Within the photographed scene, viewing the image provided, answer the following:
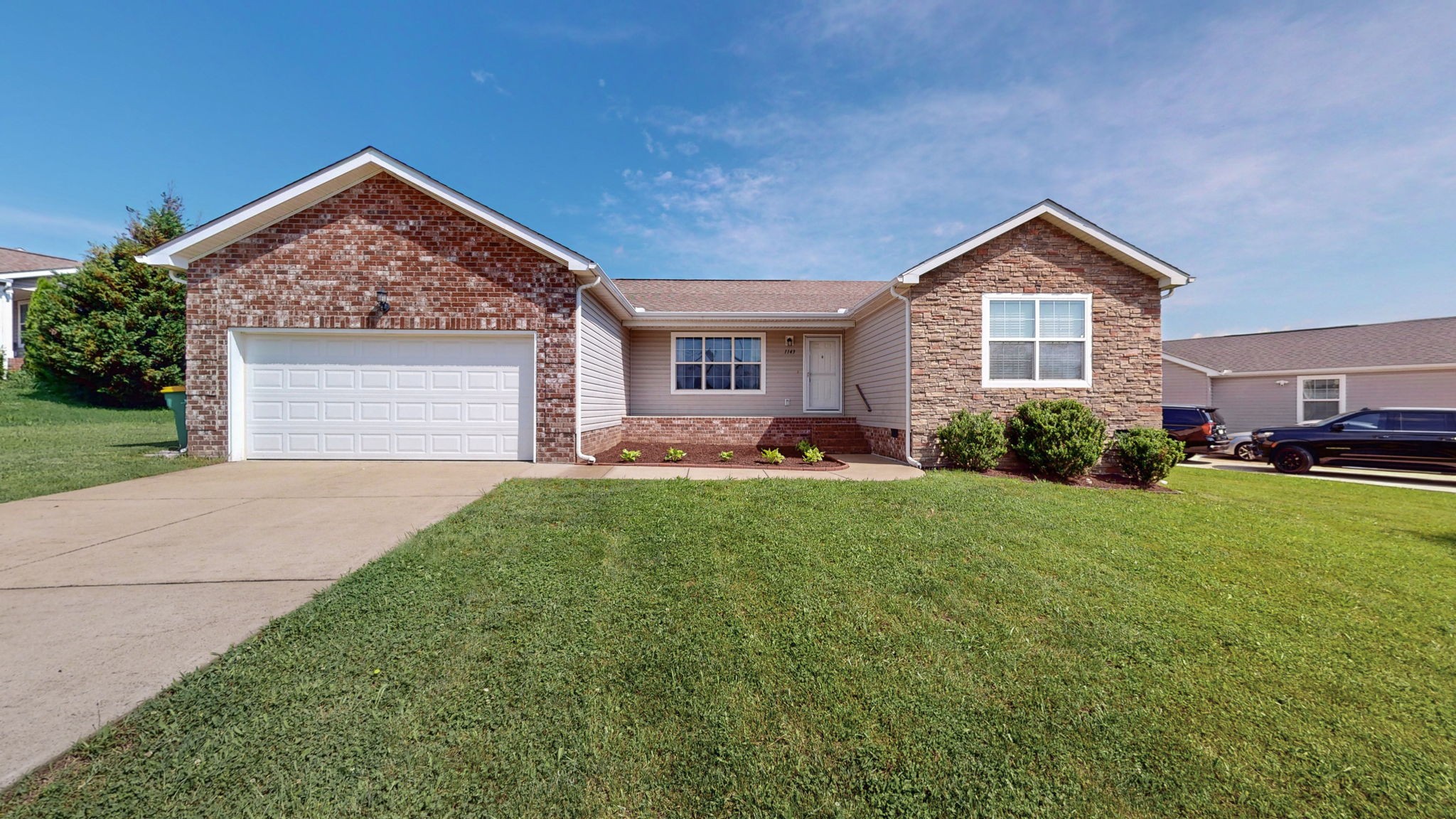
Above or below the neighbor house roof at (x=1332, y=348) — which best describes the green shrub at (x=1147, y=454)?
below

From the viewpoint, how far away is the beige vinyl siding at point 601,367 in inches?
368

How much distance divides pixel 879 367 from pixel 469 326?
7927mm

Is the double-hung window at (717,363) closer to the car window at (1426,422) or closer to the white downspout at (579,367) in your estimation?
the white downspout at (579,367)

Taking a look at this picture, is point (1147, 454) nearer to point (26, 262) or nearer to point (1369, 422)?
point (1369, 422)

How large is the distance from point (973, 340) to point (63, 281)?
25.8 metres

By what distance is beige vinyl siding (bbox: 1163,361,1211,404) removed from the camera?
17656 mm

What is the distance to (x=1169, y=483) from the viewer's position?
9047 millimetres

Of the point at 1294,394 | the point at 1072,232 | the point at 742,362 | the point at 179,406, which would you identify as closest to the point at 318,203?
the point at 179,406

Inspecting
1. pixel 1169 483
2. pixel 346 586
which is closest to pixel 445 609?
pixel 346 586

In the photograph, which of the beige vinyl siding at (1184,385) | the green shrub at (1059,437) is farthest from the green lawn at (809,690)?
the beige vinyl siding at (1184,385)

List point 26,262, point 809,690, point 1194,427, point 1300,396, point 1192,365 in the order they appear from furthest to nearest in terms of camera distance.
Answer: point 26,262 → point 1192,365 → point 1300,396 → point 1194,427 → point 809,690

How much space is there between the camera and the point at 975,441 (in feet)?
28.7

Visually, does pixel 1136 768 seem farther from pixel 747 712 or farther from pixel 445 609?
pixel 445 609

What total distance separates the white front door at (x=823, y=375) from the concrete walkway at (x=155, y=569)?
6.09 metres
